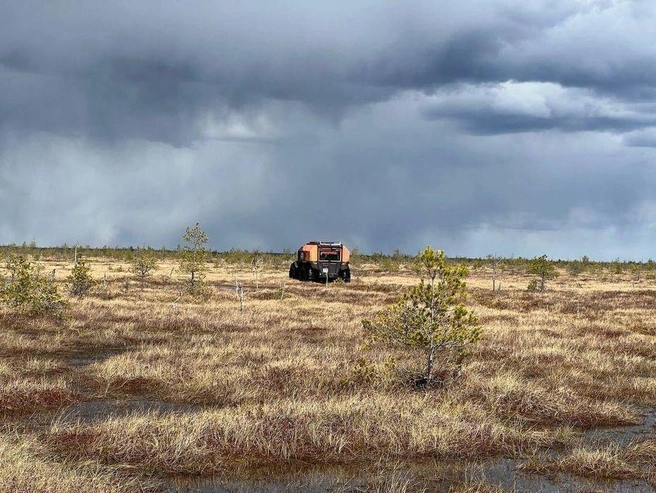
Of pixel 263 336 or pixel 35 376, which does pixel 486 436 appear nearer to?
pixel 35 376

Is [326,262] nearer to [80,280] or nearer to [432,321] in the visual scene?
[80,280]

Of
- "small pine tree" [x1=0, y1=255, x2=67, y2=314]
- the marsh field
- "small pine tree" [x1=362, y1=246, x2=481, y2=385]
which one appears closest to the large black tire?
"small pine tree" [x1=0, y1=255, x2=67, y2=314]

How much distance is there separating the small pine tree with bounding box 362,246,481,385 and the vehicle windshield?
4588cm

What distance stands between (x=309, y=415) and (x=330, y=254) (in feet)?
164

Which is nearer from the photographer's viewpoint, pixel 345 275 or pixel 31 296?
pixel 31 296

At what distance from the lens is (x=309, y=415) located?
1032cm

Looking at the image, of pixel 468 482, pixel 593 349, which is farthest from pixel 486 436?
pixel 593 349

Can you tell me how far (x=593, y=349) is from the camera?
1928cm

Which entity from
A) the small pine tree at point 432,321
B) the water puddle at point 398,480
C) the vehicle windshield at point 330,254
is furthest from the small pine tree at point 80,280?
the vehicle windshield at point 330,254

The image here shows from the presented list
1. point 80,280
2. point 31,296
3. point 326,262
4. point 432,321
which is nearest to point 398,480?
point 432,321

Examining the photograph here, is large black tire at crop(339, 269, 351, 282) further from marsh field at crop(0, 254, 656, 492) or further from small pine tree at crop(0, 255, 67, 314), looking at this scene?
marsh field at crop(0, 254, 656, 492)

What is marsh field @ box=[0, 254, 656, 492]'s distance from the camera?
801 centimetres

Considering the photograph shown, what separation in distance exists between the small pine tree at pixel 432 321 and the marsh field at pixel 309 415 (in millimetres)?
745

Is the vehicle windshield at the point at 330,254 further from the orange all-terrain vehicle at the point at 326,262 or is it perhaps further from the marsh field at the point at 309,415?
the marsh field at the point at 309,415
